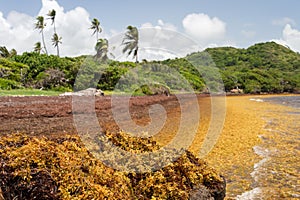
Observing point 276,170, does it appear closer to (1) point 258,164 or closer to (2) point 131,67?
(1) point 258,164

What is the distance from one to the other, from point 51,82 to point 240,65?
7813cm

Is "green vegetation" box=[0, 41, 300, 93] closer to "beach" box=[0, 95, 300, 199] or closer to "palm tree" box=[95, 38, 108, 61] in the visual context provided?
"palm tree" box=[95, 38, 108, 61]

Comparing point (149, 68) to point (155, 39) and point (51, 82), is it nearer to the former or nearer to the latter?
point (51, 82)

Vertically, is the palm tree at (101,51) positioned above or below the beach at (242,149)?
above

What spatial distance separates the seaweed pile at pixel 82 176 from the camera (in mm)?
2854

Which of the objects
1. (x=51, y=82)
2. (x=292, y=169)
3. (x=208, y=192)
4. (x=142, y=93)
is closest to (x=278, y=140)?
(x=292, y=169)

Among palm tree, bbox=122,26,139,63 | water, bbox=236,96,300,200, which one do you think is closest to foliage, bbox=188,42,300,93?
palm tree, bbox=122,26,139,63

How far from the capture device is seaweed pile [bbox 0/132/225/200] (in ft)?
9.36

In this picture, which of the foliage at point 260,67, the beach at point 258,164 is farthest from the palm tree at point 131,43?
the foliage at point 260,67

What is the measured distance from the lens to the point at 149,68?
44.2 m

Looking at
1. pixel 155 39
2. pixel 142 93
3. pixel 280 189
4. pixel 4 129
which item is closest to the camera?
pixel 280 189

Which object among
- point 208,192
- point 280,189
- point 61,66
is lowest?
point 280,189

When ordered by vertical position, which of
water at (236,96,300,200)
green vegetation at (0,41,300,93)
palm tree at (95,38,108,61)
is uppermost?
palm tree at (95,38,108,61)

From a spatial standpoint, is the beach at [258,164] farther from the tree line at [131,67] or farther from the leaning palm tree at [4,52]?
the leaning palm tree at [4,52]
